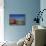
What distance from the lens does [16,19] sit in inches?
219

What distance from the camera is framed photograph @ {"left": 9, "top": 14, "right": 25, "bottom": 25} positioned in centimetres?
554

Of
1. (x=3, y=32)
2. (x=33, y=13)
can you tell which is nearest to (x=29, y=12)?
(x=33, y=13)

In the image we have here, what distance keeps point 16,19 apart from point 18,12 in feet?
0.96

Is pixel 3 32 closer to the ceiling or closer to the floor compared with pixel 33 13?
closer to the floor

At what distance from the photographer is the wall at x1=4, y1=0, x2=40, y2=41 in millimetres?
5516

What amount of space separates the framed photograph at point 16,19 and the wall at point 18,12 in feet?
0.40

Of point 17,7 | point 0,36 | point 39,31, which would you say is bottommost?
point 0,36

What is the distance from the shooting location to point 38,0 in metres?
5.53

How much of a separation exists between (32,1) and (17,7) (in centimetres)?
65

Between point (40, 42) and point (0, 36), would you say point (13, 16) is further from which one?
point (40, 42)

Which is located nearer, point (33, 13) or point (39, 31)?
point (39, 31)

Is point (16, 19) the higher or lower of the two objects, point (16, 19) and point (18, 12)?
the lower

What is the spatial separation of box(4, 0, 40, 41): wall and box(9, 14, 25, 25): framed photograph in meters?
0.12

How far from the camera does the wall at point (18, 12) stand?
5.52 m
